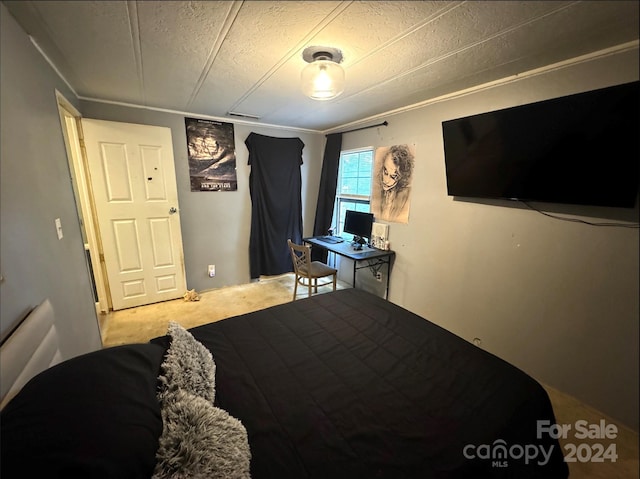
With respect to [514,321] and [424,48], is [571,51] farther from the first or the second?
[514,321]

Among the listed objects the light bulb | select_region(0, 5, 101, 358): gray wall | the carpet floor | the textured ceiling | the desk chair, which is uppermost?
the textured ceiling

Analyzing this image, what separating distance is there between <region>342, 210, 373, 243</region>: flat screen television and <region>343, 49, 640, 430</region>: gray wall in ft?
1.01

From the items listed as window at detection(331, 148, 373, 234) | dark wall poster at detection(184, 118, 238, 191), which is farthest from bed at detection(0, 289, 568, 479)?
dark wall poster at detection(184, 118, 238, 191)

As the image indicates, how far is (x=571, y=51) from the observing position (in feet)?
3.63

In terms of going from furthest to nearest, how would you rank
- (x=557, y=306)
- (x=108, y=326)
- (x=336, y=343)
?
(x=108, y=326) → (x=336, y=343) → (x=557, y=306)

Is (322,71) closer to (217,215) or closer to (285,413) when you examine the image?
(285,413)

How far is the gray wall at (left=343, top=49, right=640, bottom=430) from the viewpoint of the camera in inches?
24.9

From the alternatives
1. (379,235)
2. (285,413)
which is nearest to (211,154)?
(379,235)

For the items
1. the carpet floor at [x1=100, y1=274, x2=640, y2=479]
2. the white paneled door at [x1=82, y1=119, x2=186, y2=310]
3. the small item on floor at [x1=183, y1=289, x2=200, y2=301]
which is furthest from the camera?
the small item on floor at [x1=183, y1=289, x2=200, y2=301]

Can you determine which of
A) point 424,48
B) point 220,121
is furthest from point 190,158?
point 424,48

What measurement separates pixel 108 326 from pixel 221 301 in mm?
1060

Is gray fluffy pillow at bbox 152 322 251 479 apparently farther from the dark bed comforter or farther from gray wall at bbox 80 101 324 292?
gray wall at bbox 80 101 324 292

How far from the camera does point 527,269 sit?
1.43 metres

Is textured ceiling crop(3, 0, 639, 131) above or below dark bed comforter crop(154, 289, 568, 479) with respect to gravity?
above
